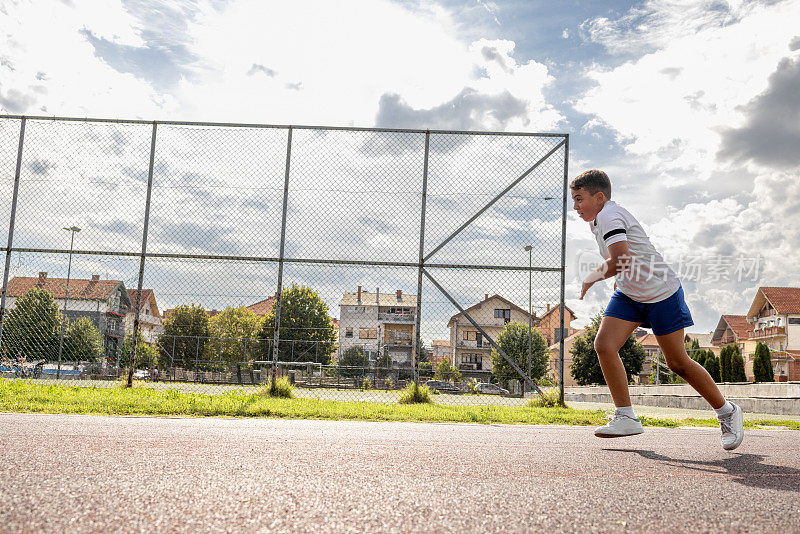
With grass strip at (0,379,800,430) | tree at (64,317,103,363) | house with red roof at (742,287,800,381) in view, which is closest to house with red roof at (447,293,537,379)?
grass strip at (0,379,800,430)

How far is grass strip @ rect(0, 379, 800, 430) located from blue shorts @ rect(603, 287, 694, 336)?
3.10 m

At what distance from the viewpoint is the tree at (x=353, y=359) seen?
1361 cm

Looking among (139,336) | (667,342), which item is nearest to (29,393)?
(139,336)

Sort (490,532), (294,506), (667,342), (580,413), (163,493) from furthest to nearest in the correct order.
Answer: (580,413) → (667,342) → (163,493) → (294,506) → (490,532)

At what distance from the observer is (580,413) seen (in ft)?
25.3

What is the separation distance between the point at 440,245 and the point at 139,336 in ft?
16.5

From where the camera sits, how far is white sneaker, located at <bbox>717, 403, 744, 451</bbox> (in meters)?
3.71

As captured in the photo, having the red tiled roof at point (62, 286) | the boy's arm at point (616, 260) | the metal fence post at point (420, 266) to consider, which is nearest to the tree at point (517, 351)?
the metal fence post at point (420, 266)

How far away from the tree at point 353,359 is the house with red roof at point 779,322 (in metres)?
46.0

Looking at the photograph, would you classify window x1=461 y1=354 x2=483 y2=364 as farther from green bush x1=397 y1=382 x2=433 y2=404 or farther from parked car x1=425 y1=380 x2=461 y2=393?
green bush x1=397 y1=382 x2=433 y2=404

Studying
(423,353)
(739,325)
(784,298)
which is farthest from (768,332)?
(423,353)

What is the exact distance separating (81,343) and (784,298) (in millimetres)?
60749

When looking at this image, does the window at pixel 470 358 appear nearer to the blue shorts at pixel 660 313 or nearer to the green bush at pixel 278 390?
the green bush at pixel 278 390

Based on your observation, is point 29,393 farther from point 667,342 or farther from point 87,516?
point 667,342
